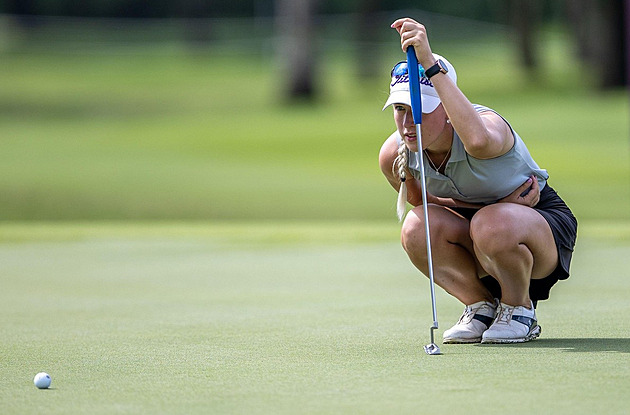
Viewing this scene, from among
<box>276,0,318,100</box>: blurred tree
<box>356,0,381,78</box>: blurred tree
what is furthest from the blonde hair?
<box>356,0,381,78</box>: blurred tree

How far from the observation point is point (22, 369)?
12.9ft

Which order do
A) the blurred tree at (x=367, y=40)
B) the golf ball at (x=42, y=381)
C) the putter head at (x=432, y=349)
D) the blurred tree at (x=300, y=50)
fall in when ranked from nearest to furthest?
the golf ball at (x=42, y=381)
the putter head at (x=432, y=349)
the blurred tree at (x=300, y=50)
the blurred tree at (x=367, y=40)

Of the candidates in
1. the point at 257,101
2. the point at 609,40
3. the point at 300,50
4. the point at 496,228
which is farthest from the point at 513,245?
the point at 257,101

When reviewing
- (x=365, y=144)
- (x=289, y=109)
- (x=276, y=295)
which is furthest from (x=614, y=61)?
(x=276, y=295)

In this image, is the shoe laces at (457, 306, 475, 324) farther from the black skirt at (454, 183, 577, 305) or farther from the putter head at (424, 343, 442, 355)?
the putter head at (424, 343, 442, 355)

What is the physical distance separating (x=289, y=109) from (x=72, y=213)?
503 inches

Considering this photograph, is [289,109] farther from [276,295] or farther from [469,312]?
[469,312]

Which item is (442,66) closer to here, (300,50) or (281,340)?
(281,340)

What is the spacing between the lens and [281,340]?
453cm

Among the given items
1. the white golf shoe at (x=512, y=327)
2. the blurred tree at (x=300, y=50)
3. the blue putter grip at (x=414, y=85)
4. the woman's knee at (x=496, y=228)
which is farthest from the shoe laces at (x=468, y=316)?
the blurred tree at (x=300, y=50)

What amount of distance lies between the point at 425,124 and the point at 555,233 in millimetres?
641

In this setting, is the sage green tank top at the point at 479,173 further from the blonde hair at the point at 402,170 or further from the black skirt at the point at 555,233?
the black skirt at the point at 555,233

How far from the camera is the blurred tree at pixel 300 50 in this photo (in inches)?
1030

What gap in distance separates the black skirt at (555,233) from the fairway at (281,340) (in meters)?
0.19
